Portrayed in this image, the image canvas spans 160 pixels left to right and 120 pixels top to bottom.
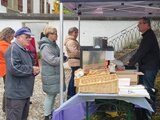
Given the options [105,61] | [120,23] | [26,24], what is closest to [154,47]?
[105,61]

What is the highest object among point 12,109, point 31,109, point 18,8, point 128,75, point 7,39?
point 18,8

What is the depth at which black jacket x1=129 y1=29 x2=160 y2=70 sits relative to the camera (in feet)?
22.3

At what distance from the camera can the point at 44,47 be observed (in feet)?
21.0

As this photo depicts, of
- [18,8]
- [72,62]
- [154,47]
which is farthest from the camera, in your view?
[18,8]

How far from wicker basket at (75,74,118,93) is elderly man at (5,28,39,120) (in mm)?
708

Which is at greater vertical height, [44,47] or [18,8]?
[18,8]

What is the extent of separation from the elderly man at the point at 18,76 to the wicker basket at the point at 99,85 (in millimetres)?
708

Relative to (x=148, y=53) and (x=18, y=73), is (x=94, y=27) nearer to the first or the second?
(x=148, y=53)

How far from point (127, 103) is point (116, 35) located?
9.57m

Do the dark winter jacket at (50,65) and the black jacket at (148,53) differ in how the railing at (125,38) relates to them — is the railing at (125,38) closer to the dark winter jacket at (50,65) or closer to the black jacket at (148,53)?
the black jacket at (148,53)

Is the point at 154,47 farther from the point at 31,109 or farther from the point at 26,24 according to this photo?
the point at 26,24

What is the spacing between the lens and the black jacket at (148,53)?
22.3 ft

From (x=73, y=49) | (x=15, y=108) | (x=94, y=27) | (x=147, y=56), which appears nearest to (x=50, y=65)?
(x=73, y=49)

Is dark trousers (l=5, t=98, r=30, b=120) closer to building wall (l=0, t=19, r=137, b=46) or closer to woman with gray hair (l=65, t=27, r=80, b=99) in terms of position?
woman with gray hair (l=65, t=27, r=80, b=99)
